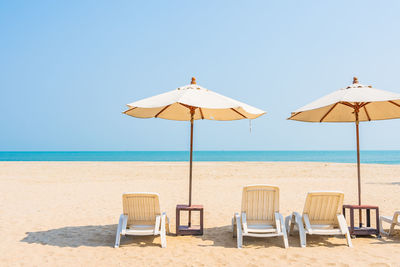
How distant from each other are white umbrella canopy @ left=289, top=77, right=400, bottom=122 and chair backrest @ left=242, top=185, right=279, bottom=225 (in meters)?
1.46

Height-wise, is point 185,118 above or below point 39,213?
above

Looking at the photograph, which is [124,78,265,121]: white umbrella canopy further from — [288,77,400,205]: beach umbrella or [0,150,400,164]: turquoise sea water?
[0,150,400,164]: turquoise sea water

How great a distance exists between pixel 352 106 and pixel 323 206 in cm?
197

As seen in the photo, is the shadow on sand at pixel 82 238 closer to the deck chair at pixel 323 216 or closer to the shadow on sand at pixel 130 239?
the shadow on sand at pixel 130 239

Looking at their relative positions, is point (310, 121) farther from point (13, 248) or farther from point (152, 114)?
point (13, 248)

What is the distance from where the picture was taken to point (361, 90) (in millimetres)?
5176

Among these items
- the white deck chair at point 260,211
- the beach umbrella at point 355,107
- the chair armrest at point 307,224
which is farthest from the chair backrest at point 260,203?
the beach umbrella at point 355,107

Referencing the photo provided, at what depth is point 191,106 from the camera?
550 centimetres

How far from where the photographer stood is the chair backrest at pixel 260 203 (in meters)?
4.88

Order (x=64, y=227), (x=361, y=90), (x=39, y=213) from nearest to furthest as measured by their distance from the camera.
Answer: (x=361, y=90) < (x=64, y=227) < (x=39, y=213)

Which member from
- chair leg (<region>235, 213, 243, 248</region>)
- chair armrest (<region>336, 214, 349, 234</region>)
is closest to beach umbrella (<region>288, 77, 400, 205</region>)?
chair armrest (<region>336, 214, 349, 234</region>)

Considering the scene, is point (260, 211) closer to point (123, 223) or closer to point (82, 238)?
point (123, 223)

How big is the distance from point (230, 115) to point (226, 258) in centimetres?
294

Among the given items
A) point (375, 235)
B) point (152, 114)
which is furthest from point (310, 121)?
point (152, 114)
